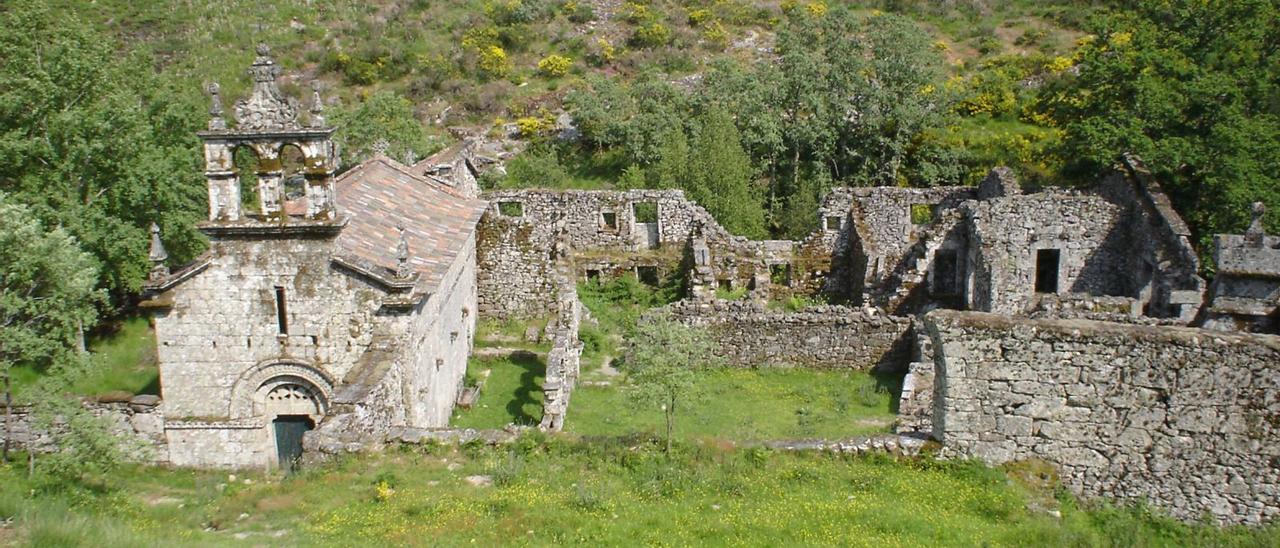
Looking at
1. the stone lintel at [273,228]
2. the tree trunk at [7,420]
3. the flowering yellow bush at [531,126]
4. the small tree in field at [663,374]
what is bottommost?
the tree trunk at [7,420]

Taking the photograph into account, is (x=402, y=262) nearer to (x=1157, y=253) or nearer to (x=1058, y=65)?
(x=1157, y=253)

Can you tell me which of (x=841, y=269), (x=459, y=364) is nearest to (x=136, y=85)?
(x=459, y=364)

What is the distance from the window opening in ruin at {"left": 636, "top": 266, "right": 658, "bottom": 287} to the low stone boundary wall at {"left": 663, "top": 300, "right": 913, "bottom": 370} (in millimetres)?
7679

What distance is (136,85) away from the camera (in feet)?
98.7

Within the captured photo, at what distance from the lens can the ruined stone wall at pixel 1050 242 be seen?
78.2ft

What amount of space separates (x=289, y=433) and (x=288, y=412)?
41 centimetres

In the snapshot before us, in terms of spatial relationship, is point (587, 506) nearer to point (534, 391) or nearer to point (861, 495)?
point (861, 495)

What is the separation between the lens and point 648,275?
30031 mm

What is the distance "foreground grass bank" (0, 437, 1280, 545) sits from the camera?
11.6m

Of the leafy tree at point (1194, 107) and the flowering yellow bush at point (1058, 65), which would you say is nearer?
the leafy tree at point (1194, 107)

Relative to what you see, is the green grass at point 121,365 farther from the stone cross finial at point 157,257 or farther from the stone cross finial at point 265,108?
the stone cross finial at point 265,108

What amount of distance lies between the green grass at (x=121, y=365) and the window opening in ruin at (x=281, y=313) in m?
7.28

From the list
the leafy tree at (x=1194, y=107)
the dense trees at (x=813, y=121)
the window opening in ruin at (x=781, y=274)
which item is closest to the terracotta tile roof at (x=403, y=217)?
the window opening in ruin at (x=781, y=274)

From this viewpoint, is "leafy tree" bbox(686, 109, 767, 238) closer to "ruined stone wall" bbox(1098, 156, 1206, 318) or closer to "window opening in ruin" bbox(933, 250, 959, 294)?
"window opening in ruin" bbox(933, 250, 959, 294)
